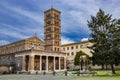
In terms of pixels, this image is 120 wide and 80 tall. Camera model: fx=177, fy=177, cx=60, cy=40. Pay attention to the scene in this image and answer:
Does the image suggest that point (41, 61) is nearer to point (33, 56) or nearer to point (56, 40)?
point (33, 56)

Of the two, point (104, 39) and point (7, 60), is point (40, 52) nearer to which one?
point (7, 60)

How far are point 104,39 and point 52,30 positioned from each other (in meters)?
39.7

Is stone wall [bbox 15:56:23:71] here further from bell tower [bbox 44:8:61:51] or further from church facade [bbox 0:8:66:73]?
bell tower [bbox 44:8:61:51]

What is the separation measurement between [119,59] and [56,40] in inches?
1598

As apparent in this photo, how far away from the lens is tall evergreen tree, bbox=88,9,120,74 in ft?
104

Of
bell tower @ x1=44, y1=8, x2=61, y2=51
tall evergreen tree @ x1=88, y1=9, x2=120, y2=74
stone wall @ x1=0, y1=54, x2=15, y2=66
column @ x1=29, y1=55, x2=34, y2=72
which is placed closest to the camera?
tall evergreen tree @ x1=88, y1=9, x2=120, y2=74

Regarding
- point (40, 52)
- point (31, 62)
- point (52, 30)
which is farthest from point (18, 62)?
point (52, 30)

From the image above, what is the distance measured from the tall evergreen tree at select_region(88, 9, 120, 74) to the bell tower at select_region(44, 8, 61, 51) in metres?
36.7

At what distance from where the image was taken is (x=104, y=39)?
32.2 metres

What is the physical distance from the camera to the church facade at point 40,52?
185 ft

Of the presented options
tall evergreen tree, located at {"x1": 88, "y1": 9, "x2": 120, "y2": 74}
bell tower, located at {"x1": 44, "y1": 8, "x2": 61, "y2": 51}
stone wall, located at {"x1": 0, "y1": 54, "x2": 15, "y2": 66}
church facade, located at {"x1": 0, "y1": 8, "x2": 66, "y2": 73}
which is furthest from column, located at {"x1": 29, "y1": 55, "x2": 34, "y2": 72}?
tall evergreen tree, located at {"x1": 88, "y1": 9, "x2": 120, "y2": 74}

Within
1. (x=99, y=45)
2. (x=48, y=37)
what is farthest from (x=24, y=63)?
(x=99, y=45)

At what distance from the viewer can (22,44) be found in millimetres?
63969

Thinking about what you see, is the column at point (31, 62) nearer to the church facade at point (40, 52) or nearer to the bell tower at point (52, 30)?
the church facade at point (40, 52)
